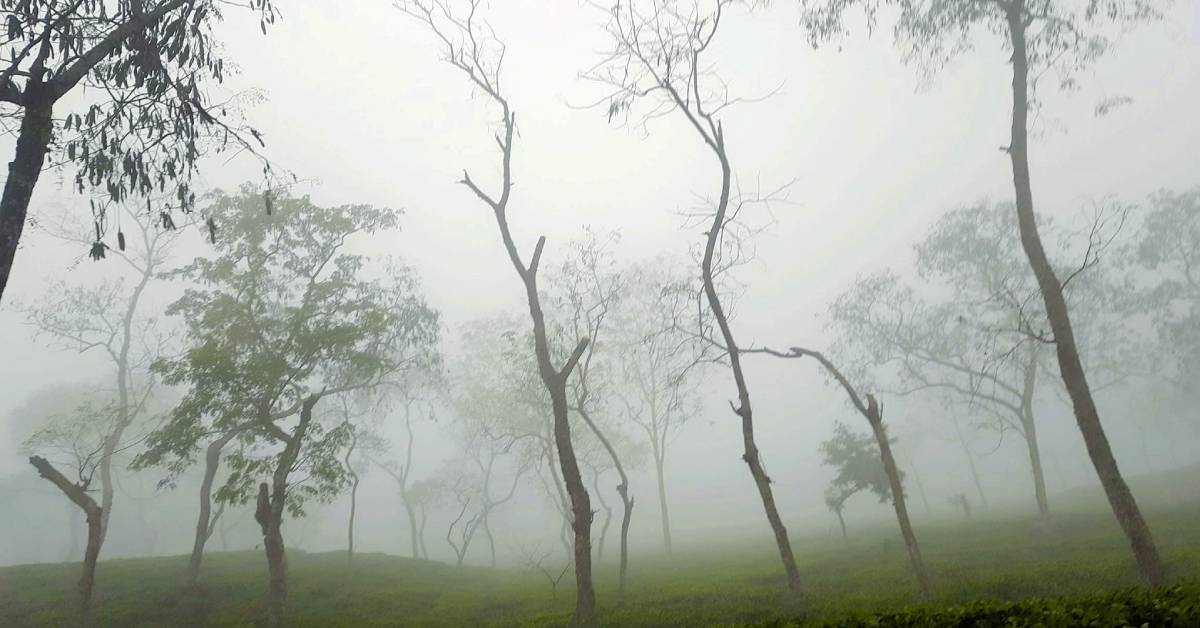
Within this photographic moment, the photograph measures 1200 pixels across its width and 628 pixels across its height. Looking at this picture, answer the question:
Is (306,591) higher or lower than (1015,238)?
lower

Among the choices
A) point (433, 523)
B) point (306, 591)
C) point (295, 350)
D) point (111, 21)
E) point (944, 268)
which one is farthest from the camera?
point (433, 523)

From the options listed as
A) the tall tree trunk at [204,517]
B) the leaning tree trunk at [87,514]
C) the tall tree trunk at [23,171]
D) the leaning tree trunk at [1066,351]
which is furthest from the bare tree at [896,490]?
the tall tree trunk at [204,517]

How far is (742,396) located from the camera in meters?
18.2

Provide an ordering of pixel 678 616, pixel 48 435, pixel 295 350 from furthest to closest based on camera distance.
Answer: pixel 48 435 < pixel 295 350 < pixel 678 616

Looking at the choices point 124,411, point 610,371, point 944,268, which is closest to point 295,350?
point 124,411

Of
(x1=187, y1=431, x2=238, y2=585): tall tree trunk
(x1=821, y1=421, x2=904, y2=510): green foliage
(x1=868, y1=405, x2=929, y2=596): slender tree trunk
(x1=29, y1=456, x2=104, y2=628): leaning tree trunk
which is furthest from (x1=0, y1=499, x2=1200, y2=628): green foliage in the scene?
(x1=821, y1=421, x2=904, y2=510): green foliage

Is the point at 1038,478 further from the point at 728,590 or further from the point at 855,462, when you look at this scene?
the point at 728,590

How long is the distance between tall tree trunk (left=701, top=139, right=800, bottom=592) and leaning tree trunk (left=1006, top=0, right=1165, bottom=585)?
6953mm

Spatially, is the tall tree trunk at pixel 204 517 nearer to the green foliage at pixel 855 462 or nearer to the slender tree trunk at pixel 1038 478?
the green foliage at pixel 855 462

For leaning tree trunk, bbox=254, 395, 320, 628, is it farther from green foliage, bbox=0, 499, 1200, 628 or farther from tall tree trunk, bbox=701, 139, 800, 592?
tall tree trunk, bbox=701, 139, 800, 592

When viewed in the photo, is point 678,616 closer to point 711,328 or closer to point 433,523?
point 711,328

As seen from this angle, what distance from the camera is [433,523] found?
376 feet

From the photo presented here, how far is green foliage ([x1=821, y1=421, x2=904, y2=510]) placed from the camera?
38750 mm

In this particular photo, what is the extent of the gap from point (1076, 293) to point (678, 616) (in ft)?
133
